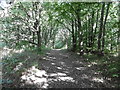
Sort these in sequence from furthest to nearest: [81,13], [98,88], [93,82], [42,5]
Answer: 1. [81,13]
2. [42,5]
3. [93,82]
4. [98,88]

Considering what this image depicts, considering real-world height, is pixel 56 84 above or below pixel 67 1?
below

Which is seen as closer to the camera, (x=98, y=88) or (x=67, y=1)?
(x=98, y=88)

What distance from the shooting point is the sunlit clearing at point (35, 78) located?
4.58 meters

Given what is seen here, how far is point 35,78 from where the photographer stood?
499 cm

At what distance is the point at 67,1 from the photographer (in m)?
9.45

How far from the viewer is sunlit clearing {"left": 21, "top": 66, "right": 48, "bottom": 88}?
4584mm

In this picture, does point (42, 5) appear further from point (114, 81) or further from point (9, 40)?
point (114, 81)

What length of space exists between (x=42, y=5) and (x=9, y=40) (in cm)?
458

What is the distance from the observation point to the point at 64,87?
449cm

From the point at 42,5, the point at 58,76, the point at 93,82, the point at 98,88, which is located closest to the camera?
the point at 98,88

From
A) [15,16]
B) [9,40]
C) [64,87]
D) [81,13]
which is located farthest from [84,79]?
[81,13]

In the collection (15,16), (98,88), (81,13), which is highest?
(81,13)

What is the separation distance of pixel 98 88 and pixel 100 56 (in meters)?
5.09

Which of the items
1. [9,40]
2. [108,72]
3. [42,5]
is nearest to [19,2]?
[42,5]
